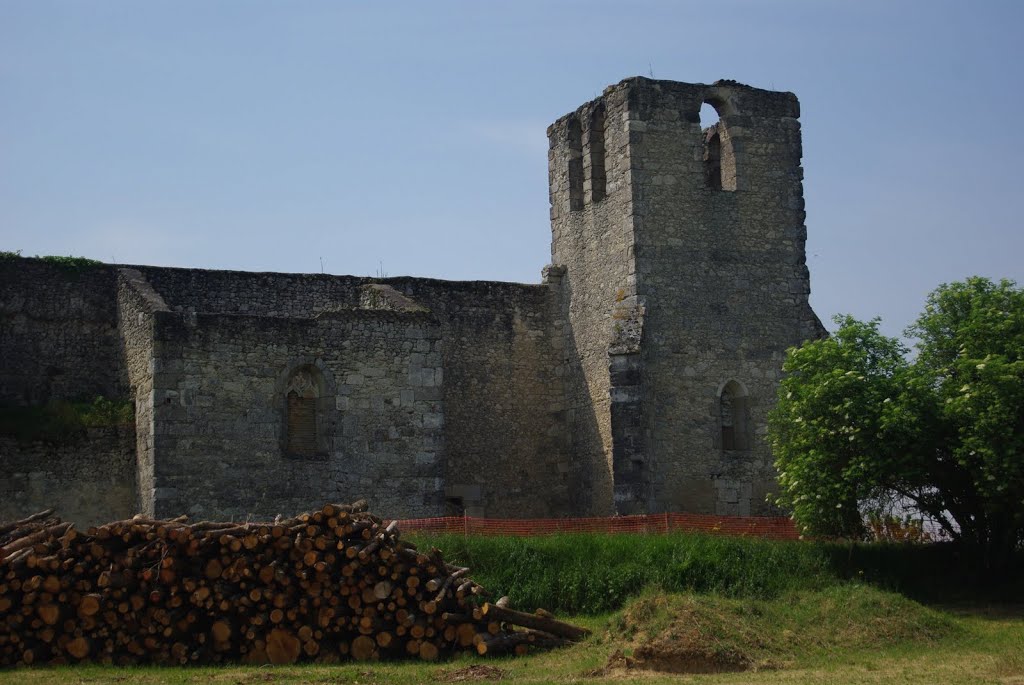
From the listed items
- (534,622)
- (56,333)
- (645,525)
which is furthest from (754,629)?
(56,333)

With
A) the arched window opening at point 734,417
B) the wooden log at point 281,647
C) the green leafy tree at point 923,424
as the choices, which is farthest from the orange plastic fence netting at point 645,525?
the wooden log at point 281,647

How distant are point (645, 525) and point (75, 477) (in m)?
8.98

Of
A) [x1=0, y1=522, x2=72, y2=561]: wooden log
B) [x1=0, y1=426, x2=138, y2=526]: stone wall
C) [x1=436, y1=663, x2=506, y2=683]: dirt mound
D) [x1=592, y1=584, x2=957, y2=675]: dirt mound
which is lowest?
[x1=436, y1=663, x2=506, y2=683]: dirt mound

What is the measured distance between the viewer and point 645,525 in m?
23.1

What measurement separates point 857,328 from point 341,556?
9276 mm

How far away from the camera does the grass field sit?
16.1m

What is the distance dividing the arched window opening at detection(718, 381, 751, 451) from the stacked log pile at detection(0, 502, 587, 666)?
9.22 meters

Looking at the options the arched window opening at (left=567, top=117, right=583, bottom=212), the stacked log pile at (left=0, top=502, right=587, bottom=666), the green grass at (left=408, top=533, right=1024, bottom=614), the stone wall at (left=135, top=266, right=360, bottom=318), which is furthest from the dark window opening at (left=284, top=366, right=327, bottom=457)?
the stacked log pile at (left=0, top=502, right=587, bottom=666)

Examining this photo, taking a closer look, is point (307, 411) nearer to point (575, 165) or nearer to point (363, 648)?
point (575, 165)

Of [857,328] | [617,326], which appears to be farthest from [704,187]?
[857,328]

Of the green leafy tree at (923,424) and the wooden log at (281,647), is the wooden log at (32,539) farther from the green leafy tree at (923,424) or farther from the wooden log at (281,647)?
the green leafy tree at (923,424)

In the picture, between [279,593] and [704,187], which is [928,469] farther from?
[279,593]

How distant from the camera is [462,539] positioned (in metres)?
20.9

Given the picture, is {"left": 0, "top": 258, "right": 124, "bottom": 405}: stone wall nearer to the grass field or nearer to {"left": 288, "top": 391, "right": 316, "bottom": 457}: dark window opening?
{"left": 288, "top": 391, "right": 316, "bottom": 457}: dark window opening
